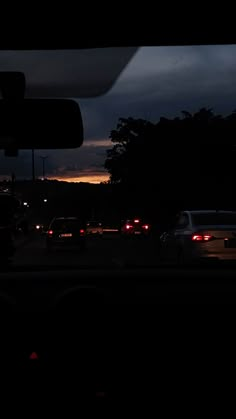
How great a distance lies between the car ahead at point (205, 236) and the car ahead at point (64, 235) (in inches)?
520

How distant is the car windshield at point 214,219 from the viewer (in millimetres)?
17547

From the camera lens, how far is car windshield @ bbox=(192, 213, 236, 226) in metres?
17.5

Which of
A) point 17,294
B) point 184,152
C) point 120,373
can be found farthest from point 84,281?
point 184,152

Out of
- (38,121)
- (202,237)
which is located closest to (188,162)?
(202,237)

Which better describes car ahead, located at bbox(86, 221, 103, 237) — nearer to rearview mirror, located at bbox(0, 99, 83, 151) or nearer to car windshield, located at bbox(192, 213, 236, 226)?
car windshield, located at bbox(192, 213, 236, 226)

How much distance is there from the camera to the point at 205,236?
17438mm

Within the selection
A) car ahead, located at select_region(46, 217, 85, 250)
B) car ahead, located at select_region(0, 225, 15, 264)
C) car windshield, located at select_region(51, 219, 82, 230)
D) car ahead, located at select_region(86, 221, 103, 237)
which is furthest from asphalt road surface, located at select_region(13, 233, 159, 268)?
car ahead, located at select_region(0, 225, 15, 264)

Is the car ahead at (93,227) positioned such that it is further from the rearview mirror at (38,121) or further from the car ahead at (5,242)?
the rearview mirror at (38,121)

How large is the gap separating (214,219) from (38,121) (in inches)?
549

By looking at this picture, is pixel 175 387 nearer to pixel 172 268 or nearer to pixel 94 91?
pixel 172 268

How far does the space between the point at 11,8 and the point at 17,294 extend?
159 centimetres

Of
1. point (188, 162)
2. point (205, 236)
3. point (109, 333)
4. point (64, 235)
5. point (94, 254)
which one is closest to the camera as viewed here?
point (109, 333)

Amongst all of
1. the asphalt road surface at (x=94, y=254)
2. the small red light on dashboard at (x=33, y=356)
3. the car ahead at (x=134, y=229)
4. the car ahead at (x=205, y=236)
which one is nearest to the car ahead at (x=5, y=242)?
the small red light on dashboard at (x=33, y=356)

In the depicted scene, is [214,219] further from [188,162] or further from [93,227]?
[93,227]
